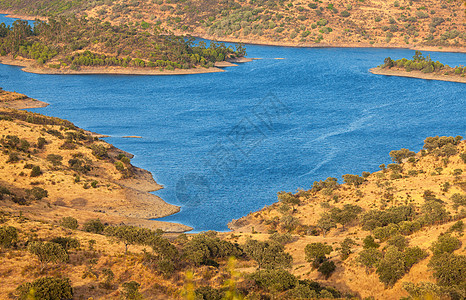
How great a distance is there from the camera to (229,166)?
349ft

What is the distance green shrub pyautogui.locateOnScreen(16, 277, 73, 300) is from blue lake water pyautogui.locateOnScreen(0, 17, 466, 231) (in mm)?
42178

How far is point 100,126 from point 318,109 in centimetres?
6275

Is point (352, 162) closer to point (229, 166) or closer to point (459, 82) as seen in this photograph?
point (229, 166)

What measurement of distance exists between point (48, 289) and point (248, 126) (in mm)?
106977

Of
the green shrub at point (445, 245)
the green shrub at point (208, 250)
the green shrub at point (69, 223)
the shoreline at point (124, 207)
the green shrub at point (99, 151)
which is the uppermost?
the green shrub at point (445, 245)

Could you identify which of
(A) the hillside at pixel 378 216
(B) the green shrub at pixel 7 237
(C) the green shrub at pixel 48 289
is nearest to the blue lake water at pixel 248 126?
(A) the hillside at pixel 378 216

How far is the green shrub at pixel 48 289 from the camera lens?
112ft

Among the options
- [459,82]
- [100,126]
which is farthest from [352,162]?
[459,82]

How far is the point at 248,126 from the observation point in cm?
13900

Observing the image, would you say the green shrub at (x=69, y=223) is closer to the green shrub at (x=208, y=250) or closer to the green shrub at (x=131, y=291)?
the green shrub at (x=208, y=250)

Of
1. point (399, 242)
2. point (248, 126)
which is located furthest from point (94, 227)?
point (248, 126)

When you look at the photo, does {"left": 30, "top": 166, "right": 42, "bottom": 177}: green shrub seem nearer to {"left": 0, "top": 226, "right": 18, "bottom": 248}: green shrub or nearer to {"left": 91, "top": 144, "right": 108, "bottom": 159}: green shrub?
{"left": 91, "top": 144, "right": 108, "bottom": 159}: green shrub

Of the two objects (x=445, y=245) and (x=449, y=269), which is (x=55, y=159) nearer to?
(x=445, y=245)

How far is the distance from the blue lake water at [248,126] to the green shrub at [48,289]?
4218 centimetres
